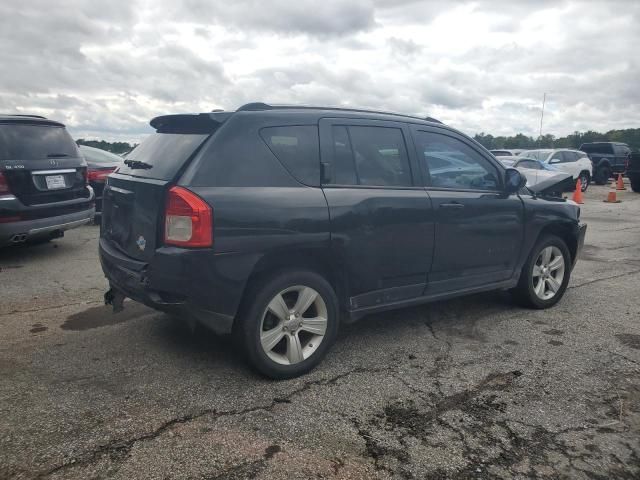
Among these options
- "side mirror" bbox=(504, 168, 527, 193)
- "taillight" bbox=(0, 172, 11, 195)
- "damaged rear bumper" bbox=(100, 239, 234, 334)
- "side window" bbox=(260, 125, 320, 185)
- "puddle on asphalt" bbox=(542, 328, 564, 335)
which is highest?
"side window" bbox=(260, 125, 320, 185)

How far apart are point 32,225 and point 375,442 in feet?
17.6

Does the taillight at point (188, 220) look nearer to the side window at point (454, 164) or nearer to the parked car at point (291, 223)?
the parked car at point (291, 223)

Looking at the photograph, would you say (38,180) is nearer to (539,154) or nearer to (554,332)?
(554,332)

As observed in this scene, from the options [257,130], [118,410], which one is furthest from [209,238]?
[118,410]

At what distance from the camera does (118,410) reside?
305 cm

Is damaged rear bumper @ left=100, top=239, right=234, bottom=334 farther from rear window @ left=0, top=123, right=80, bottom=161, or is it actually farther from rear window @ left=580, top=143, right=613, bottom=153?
rear window @ left=580, top=143, right=613, bottom=153

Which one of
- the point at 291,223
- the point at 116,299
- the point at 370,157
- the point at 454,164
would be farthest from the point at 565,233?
the point at 116,299

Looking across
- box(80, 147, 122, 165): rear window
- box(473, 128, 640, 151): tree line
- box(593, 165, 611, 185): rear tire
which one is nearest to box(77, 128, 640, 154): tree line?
box(473, 128, 640, 151): tree line

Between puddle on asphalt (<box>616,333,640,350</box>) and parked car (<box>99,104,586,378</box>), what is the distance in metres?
1.21

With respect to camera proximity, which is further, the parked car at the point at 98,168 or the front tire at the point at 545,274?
the parked car at the point at 98,168

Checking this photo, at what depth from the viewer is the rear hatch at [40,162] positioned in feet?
20.6

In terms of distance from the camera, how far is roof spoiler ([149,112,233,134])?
3.45 m

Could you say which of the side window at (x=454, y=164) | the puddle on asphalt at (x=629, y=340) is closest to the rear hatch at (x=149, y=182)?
the side window at (x=454, y=164)

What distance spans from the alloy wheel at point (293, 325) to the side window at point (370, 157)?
0.83m
